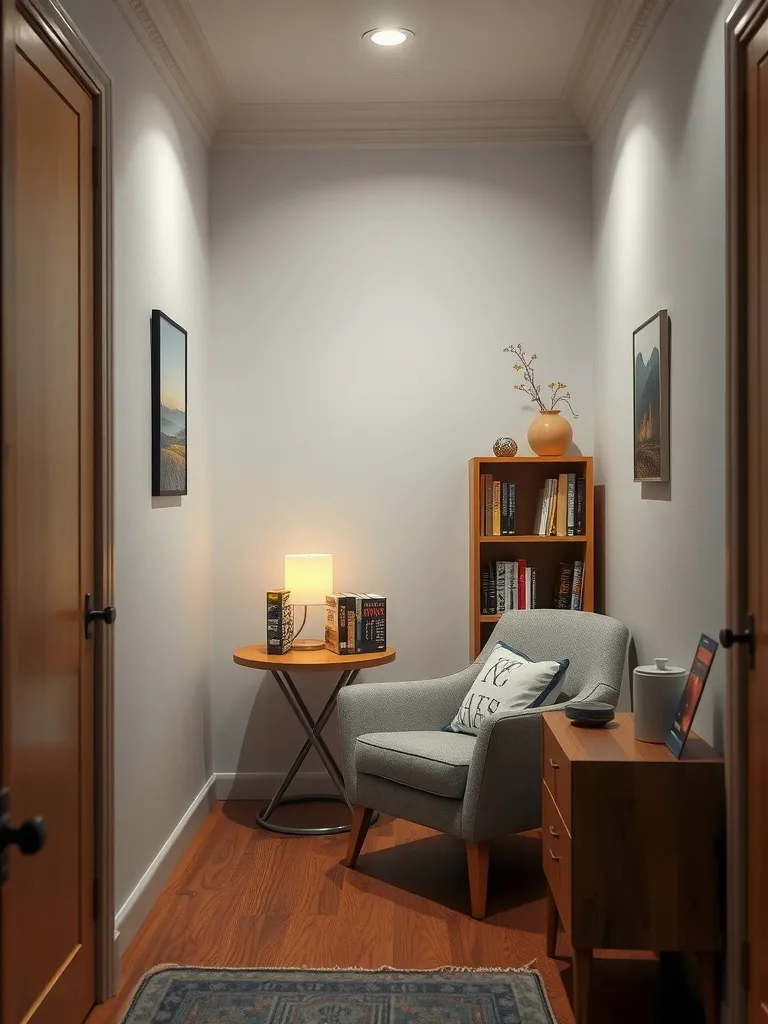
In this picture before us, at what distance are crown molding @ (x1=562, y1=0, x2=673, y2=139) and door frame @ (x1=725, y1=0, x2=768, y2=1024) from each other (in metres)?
0.90

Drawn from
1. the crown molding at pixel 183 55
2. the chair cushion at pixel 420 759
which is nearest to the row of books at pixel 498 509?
the chair cushion at pixel 420 759

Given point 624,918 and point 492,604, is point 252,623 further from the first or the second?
point 624,918

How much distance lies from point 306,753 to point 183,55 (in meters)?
2.75

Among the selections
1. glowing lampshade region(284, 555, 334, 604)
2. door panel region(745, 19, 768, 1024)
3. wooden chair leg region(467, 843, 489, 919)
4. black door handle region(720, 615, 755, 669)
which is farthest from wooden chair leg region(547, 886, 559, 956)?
glowing lampshade region(284, 555, 334, 604)

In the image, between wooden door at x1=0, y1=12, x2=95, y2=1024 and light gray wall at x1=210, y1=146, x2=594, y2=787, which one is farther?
light gray wall at x1=210, y1=146, x2=594, y2=787

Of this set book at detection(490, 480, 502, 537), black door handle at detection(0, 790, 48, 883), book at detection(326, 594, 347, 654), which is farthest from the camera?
book at detection(490, 480, 502, 537)

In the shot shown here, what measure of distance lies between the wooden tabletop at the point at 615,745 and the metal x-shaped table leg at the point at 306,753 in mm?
1457

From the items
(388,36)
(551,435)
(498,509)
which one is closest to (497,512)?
(498,509)

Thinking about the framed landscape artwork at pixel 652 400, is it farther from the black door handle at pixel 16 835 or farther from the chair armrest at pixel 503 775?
the black door handle at pixel 16 835

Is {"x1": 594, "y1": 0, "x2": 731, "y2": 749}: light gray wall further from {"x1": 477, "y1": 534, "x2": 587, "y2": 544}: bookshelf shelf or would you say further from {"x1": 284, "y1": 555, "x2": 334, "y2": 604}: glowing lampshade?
{"x1": 284, "y1": 555, "x2": 334, "y2": 604}: glowing lampshade

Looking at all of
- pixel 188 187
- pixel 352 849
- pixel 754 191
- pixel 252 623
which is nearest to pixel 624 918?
pixel 352 849

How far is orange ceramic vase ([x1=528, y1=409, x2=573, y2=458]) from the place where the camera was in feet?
13.7

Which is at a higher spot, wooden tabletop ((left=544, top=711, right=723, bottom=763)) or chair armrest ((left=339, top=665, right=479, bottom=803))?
wooden tabletop ((left=544, top=711, right=723, bottom=763))

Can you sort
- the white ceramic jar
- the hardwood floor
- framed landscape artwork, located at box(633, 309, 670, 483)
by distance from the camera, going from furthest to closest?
framed landscape artwork, located at box(633, 309, 670, 483)
the hardwood floor
the white ceramic jar
